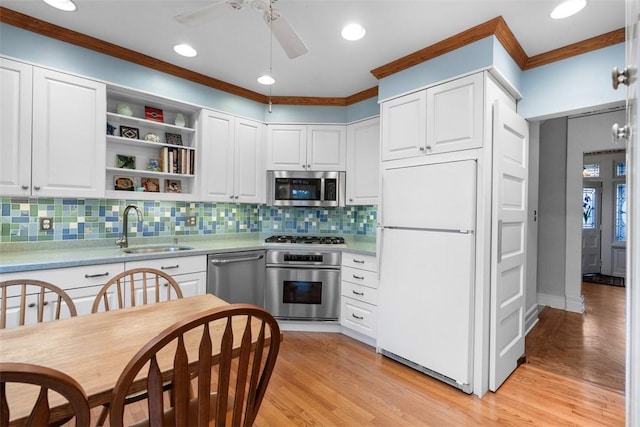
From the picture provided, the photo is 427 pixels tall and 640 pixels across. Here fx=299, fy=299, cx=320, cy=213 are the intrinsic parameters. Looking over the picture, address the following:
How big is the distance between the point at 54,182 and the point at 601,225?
817 cm

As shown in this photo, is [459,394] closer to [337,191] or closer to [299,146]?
[337,191]

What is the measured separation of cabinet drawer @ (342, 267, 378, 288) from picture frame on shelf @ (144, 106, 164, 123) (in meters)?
2.29

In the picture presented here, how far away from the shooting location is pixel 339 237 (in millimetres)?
3627

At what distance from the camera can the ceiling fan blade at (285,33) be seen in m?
1.56

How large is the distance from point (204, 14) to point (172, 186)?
1858 millimetres

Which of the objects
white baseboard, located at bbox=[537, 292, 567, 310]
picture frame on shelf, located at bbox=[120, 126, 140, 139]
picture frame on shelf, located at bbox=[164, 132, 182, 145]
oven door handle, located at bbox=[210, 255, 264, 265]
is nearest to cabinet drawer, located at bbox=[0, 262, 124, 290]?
oven door handle, located at bbox=[210, 255, 264, 265]

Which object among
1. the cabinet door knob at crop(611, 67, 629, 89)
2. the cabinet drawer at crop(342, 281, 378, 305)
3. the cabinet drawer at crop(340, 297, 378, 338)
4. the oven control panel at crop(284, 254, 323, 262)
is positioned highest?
the cabinet door knob at crop(611, 67, 629, 89)

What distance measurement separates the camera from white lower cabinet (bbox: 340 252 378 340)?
2.74 meters

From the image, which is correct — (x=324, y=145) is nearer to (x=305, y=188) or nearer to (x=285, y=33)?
(x=305, y=188)

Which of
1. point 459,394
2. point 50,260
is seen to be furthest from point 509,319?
point 50,260

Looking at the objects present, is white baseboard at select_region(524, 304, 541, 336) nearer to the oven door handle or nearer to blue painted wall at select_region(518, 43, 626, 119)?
blue painted wall at select_region(518, 43, 626, 119)

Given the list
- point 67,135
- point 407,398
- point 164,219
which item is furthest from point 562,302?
point 67,135

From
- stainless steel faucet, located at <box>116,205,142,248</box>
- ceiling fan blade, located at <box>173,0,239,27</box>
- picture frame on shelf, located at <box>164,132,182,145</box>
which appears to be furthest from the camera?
picture frame on shelf, located at <box>164,132,182,145</box>

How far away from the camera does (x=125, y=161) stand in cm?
270
